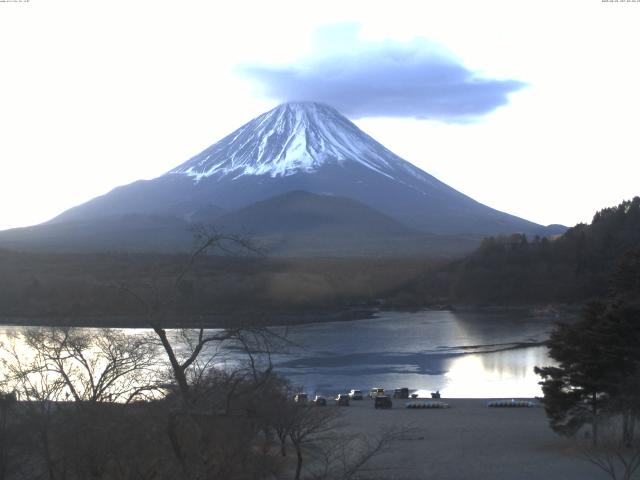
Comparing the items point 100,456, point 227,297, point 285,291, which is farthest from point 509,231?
point 100,456

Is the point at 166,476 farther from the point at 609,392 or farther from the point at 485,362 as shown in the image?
the point at 485,362

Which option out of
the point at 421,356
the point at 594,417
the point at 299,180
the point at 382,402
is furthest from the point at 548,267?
the point at 299,180

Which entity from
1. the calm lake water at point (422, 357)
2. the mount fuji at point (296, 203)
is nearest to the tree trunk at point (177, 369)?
the calm lake water at point (422, 357)

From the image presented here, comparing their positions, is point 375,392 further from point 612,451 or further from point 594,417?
point 612,451

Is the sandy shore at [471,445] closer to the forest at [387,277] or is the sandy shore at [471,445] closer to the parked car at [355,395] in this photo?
the parked car at [355,395]

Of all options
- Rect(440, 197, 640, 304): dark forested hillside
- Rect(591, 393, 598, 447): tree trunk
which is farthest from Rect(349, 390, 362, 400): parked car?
Rect(440, 197, 640, 304): dark forested hillside

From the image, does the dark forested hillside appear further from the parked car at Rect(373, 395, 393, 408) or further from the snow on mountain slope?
the snow on mountain slope

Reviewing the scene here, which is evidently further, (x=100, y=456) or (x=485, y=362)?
(x=485, y=362)
